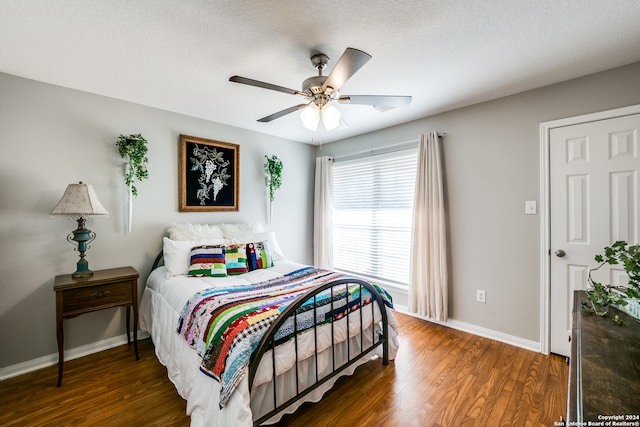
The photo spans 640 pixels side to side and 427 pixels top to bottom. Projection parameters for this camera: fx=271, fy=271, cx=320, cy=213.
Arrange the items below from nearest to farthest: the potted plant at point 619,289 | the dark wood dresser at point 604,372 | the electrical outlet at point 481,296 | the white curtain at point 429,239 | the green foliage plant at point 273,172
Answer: the dark wood dresser at point 604,372
the potted plant at point 619,289
the electrical outlet at point 481,296
the white curtain at point 429,239
the green foliage plant at point 273,172

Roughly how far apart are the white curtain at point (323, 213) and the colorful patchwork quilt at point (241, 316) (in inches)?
77.2

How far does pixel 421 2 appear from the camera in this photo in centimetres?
148

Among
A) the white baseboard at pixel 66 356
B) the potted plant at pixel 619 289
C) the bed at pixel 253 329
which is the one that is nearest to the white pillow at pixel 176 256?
the bed at pixel 253 329

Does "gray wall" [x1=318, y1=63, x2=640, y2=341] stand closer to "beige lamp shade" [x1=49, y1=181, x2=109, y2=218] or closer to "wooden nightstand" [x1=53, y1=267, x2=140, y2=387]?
"wooden nightstand" [x1=53, y1=267, x2=140, y2=387]

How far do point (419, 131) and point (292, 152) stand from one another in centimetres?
191

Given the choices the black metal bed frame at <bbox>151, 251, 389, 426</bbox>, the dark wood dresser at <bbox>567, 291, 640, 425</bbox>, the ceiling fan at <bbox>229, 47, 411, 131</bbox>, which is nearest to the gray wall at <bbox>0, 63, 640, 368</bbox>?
the black metal bed frame at <bbox>151, 251, 389, 426</bbox>

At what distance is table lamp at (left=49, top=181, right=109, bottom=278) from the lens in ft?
7.06

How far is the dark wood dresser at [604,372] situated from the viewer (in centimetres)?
65

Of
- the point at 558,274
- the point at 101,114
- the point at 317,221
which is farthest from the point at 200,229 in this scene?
the point at 558,274

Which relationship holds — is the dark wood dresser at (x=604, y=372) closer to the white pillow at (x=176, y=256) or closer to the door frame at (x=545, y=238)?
the door frame at (x=545, y=238)

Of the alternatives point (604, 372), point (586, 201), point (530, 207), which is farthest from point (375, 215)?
point (604, 372)

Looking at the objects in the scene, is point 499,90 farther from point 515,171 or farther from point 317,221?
point 317,221

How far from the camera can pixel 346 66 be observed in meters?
1.55

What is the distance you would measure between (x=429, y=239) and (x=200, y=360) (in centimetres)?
253
